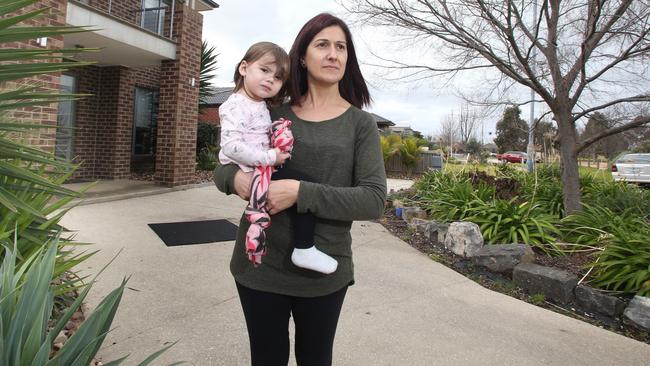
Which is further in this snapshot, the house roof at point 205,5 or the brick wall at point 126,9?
Answer: the house roof at point 205,5

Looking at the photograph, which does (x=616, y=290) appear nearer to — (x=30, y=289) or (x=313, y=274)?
(x=313, y=274)

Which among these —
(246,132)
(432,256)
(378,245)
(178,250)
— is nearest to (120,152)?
(178,250)

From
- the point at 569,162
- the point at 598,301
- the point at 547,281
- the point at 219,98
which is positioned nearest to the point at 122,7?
the point at 569,162

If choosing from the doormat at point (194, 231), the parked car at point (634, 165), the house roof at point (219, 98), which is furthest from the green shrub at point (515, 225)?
the house roof at point (219, 98)

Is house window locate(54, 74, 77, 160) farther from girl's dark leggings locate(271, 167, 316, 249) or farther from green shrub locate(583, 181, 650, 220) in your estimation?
green shrub locate(583, 181, 650, 220)

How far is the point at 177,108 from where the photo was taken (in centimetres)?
913

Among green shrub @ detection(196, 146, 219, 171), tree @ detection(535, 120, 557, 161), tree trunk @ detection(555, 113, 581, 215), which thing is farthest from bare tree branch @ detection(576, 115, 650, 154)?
green shrub @ detection(196, 146, 219, 171)

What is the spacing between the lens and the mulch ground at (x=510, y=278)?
3.48 m

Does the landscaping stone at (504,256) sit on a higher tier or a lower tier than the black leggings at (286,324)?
lower

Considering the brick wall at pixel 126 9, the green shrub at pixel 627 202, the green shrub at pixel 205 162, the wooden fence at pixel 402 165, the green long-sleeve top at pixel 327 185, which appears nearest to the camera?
the green long-sleeve top at pixel 327 185

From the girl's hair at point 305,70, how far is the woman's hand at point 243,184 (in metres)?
0.37

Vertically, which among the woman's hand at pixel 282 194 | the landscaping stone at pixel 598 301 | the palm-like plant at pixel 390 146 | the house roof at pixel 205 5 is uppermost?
the house roof at pixel 205 5

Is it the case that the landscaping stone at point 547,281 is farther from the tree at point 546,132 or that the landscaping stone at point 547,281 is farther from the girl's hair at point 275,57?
the tree at point 546,132

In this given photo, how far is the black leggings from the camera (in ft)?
4.98
